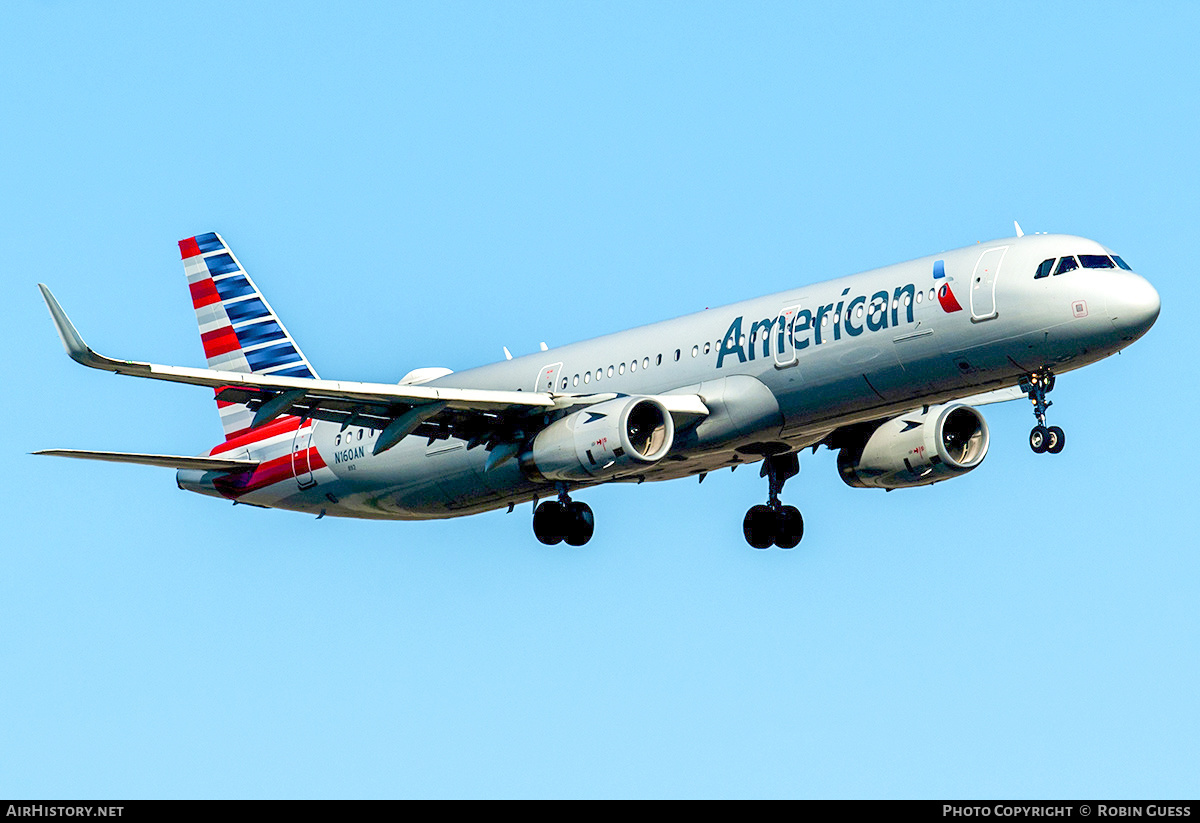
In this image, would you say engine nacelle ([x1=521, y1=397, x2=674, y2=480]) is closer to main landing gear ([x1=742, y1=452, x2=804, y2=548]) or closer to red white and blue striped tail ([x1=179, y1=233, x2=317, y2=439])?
main landing gear ([x1=742, y1=452, x2=804, y2=548])

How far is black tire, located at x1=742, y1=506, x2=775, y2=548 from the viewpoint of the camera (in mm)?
49719

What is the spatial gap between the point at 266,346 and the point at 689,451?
17661mm

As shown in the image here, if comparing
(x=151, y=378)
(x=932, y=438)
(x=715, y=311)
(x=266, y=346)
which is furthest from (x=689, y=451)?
(x=266, y=346)

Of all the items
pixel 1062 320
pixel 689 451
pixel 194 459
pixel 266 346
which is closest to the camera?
pixel 1062 320

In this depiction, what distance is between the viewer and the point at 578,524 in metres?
46.9

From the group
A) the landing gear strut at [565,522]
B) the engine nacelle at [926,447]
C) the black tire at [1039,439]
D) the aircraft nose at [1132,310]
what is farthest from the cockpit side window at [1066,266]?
the landing gear strut at [565,522]

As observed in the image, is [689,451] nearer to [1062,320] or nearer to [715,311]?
[715,311]

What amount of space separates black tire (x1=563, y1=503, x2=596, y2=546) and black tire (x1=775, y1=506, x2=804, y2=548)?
5.47 meters

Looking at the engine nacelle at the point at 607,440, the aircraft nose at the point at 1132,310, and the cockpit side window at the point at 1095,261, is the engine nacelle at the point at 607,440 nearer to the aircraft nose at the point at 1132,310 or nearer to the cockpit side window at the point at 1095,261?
the cockpit side window at the point at 1095,261

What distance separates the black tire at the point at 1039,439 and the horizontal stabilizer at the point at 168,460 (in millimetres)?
22242

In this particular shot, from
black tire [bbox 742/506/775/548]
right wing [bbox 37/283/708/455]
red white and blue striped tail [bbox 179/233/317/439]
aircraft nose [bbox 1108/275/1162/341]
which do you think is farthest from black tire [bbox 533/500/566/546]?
aircraft nose [bbox 1108/275/1162/341]

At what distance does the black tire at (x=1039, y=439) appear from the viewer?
39.2 m
